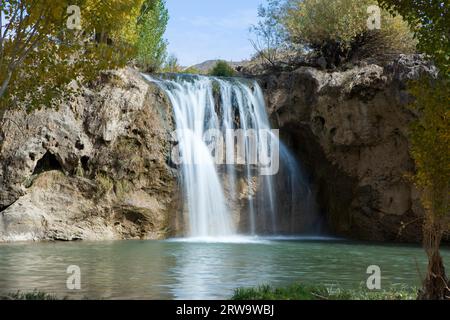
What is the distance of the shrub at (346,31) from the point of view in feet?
106

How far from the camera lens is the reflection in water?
39.2ft

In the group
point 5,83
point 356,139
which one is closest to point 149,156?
point 356,139

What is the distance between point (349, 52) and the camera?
3369cm

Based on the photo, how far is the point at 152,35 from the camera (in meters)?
39.3

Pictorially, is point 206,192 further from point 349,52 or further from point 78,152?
point 349,52

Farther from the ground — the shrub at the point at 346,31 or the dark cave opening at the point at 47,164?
the shrub at the point at 346,31

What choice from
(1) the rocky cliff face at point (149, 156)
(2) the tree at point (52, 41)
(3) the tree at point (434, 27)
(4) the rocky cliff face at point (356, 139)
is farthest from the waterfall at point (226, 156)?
(3) the tree at point (434, 27)

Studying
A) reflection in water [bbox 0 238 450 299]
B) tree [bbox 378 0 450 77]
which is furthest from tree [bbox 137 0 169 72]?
tree [bbox 378 0 450 77]

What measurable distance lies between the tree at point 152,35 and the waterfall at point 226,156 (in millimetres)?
7615

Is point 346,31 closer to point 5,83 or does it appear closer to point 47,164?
point 47,164

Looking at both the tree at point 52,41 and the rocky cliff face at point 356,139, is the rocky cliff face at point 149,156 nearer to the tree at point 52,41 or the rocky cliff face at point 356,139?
the rocky cliff face at point 356,139

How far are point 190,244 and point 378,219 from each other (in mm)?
9395

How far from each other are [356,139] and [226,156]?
18.7 feet

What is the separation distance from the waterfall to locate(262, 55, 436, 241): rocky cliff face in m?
1.15
